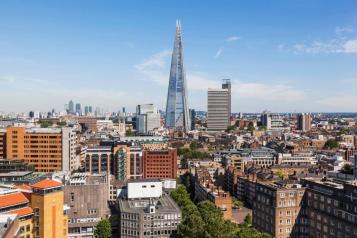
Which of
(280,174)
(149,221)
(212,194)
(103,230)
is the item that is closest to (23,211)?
(103,230)

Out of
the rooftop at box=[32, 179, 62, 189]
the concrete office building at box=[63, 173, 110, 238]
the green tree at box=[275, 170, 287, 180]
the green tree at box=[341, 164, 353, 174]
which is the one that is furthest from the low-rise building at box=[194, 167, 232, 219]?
the rooftop at box=[32, 179, 62, 189]

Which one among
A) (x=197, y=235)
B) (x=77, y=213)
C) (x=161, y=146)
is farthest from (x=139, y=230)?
(x=161, y=146)

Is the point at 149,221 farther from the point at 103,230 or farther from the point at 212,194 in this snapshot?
the point at 212,194

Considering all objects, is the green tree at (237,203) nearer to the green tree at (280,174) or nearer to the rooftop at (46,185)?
the green tree at (280,174)

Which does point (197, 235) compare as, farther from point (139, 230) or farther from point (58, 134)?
point (58, 134)

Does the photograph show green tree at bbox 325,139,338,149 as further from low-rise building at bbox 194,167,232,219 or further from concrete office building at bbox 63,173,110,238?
concrete office building at bbox 63,173,110,238

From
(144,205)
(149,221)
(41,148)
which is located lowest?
(149,221)
